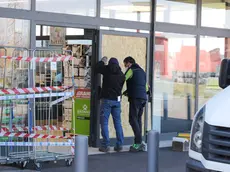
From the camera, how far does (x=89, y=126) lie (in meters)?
12.2

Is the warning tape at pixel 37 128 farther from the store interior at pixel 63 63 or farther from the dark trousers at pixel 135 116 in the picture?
the dark trousers at pixel 135 116

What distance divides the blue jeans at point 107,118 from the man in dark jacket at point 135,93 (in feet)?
1.09

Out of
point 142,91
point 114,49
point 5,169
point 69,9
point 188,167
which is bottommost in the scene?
point 5,169

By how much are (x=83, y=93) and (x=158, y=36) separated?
2.39 meters

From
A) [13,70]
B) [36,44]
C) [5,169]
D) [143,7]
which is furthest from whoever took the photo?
[143,7]

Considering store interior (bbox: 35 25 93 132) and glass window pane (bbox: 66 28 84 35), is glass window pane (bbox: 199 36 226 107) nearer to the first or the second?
Answer: store interior (bbox: 35 25 93 132)

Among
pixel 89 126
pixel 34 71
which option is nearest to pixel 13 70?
pixel 34 71

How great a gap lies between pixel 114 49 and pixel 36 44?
2.05 metres

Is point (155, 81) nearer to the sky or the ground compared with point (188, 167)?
nearer to the sky

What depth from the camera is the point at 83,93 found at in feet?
40.5

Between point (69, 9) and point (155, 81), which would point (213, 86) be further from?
point (69, 9)

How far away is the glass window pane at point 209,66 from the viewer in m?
14.4

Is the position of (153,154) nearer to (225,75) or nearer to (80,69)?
(225,75)

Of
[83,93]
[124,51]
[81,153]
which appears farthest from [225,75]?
[83,93]
